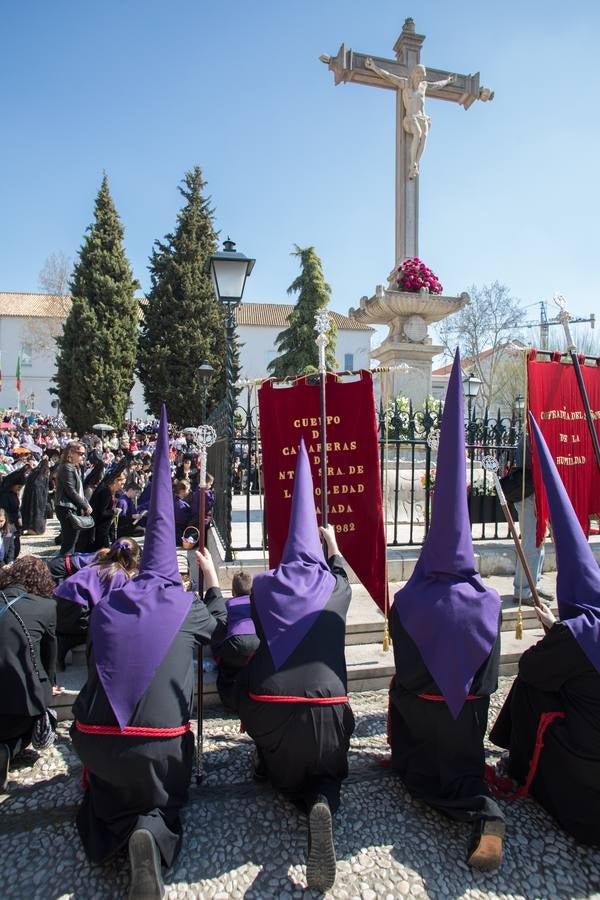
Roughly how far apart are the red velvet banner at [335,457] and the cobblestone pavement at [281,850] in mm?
2000

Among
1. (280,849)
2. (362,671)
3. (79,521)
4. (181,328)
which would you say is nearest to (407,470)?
(79,521)

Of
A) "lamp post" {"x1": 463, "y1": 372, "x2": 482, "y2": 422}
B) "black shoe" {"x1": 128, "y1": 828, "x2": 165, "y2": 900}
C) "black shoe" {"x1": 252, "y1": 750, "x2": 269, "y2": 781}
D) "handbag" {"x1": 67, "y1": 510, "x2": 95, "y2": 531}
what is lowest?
"black shoe" {"x1": 252, "y1": 750, "x2": 269, "y2": 781}

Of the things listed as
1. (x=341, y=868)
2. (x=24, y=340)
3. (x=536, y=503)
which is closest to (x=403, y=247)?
(x=536, y=503)

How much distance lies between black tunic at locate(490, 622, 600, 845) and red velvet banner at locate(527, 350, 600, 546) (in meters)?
2.56

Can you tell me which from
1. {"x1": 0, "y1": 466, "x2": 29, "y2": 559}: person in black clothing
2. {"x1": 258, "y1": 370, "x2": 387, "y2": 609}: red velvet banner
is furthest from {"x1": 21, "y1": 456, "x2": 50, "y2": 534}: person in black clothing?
{"x1": 258, "y1": 370, "x2": 387, "y2": 609}: red velvet banner

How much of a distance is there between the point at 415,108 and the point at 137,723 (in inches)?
481

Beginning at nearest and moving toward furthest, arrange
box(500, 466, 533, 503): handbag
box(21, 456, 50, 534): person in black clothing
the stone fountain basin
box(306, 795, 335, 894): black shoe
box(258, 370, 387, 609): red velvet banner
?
box(306, 795, 335, 894): black shoe
box(258, 370, 387, 609): red velvet banner
box(500, 466, 533, 503): handbag
box(21, 456, 50, 534): person in black clothing
the stone fountain basin

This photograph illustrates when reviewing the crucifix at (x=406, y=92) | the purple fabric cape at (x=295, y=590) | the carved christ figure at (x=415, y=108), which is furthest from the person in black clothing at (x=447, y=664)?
the carved christ figure at (x=415, y=108)

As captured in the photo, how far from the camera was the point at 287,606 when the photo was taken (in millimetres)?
3025

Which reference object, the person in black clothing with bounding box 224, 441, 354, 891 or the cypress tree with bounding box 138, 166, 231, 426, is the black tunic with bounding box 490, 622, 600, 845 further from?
the cypress tree with bounding box 138, 166, 231, 426

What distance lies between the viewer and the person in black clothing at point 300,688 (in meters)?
2.87

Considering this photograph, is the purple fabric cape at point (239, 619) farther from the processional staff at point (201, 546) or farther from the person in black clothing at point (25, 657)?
the person in black clothing at point (25, 657)

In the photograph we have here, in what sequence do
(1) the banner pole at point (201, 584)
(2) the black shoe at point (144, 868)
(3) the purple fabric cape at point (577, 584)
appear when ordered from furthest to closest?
1. (1) the banner pole at point (201, 584)
2. (3) the purple fabric cape at point (577, 584)
3. (2) the black shoe at point (144, 868)

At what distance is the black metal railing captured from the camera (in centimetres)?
617
